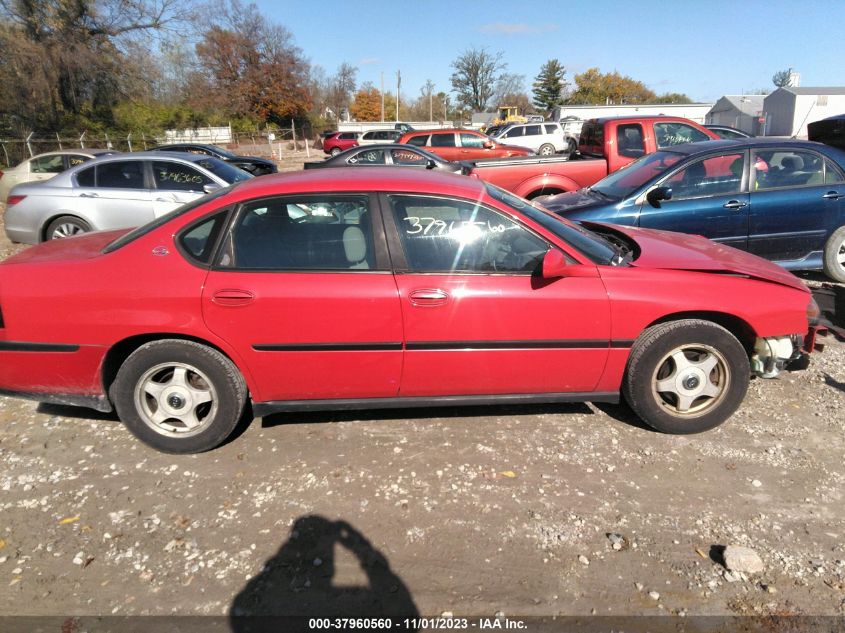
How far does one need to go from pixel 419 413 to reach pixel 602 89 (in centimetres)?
8627

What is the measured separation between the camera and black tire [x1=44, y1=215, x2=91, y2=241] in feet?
25.4

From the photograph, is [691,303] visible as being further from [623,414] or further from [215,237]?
[215,237]

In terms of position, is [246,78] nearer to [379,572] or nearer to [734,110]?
[734,110]

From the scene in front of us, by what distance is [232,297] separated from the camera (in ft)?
9.88

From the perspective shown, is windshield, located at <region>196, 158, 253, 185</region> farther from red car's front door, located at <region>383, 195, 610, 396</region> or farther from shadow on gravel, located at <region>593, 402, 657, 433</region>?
shadow on gravel, located at <region>593, 402, 657, 433</region>

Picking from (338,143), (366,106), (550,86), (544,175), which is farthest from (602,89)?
(544,175)

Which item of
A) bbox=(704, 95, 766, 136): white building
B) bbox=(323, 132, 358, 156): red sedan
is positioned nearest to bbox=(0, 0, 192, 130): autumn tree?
bbox=(323, 132, 358, 156): red sedan

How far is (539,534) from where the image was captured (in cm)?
261

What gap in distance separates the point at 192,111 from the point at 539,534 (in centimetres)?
4216

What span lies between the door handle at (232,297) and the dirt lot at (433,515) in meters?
0.94

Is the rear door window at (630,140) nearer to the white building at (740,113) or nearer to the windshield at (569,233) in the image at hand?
the windshield at (569,233)

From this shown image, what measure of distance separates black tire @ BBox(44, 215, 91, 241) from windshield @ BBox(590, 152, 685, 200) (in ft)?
22.8

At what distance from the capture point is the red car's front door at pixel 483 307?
305 cm

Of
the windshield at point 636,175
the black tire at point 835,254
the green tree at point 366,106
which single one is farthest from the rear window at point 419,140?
the green tree at point 366,106
